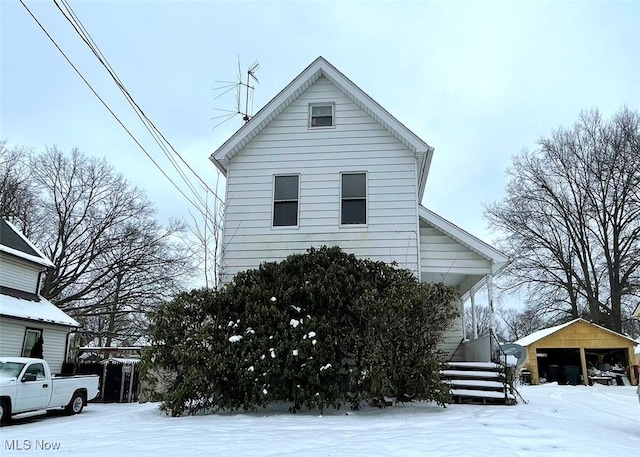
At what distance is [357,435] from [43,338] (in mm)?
15236

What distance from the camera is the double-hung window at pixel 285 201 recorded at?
11.6m

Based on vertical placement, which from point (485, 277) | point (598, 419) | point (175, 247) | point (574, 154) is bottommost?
point (598, 419)

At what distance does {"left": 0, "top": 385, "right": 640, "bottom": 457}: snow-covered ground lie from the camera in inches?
212

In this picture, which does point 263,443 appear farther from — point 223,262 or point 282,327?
point 223,262

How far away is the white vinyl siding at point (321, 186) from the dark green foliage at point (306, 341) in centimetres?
197

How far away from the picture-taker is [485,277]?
38.1 feet

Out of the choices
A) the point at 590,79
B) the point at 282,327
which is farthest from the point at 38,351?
the point at 590,79

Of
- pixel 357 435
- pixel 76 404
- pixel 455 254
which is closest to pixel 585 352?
pixel 455 254

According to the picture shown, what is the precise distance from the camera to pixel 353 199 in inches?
454

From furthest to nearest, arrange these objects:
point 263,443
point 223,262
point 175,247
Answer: point 175,247
point 223,262
point 263,443

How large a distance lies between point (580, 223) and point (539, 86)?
1363cm

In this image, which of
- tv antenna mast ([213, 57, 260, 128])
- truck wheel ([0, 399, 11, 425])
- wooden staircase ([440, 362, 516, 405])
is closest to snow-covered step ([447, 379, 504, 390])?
wooden staircase ([440, 362, 516, 405])

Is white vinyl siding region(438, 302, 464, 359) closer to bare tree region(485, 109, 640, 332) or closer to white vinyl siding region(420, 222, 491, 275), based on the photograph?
white vinyl siding region(420, 222, 491, 275)

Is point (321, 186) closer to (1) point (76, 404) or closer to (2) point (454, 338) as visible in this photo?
(2) point (454, 338)
